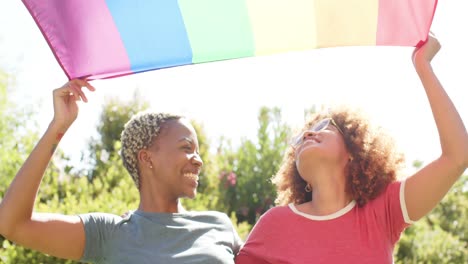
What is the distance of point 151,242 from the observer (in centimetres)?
326

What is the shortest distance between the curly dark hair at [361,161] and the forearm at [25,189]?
3.54 feet

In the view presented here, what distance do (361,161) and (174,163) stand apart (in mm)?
818

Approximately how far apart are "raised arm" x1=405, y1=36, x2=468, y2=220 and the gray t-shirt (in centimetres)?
84

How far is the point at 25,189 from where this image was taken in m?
3.12

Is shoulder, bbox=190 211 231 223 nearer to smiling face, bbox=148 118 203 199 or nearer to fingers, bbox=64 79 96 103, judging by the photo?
smiling face, bbox=148 118 203 199

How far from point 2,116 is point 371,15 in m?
7.14

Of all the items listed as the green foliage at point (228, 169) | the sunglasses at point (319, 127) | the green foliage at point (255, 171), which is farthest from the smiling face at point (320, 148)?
the green foliage at point (255, 171)

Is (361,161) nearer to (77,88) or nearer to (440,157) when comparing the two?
(440,157)

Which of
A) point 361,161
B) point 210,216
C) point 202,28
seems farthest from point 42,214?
point 361,161

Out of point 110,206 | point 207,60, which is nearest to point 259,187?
point 110,206

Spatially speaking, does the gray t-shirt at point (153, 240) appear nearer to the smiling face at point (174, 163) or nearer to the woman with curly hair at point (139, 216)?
the woman with curly hair at point (139, 216)

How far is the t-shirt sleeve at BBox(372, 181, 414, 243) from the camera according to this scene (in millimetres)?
3096

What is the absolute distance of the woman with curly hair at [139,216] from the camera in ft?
10.3

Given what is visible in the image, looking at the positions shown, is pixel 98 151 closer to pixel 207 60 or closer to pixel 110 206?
pixel 110 206
